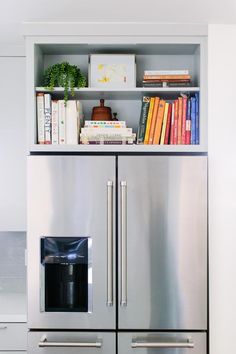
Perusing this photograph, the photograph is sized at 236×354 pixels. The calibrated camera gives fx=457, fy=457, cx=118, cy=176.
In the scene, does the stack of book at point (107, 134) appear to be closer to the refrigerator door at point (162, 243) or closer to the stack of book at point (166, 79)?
the refrigerator door at point (162, 243)

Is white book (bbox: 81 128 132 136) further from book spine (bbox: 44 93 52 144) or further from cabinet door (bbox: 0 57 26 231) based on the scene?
cabinet door (bbox: 0 57 26 231)

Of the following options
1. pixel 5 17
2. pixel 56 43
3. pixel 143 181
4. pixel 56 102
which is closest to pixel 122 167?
pixel 143 181

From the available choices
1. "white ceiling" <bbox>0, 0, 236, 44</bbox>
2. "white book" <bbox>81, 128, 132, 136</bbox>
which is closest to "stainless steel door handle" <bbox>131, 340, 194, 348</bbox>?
"white book" <bbox>81, 128, 132, 136</bbox>

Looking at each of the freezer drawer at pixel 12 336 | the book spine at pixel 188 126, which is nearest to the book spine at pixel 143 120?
the book spine at pixel 188 126

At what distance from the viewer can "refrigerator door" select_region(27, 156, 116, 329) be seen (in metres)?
2.53

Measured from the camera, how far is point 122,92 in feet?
8.80

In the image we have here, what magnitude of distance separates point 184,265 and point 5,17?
1.67 meters

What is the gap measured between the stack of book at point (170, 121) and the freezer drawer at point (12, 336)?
139cm

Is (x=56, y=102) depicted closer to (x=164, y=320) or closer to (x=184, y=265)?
(x=184, y=265)

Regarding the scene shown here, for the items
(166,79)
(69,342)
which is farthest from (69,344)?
(166,79)

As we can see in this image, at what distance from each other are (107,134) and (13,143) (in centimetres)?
74

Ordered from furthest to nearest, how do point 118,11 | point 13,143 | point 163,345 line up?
point 13,143 → point 163,345 → point 118,11

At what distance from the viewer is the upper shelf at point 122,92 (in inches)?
103

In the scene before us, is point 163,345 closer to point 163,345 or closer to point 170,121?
point 163,345
